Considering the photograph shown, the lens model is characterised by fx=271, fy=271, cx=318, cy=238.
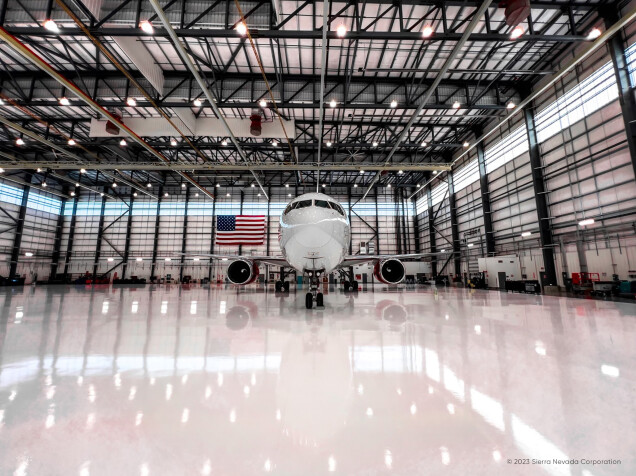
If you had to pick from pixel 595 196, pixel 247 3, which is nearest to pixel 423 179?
pixel 595 196

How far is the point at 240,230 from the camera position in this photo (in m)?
28.6

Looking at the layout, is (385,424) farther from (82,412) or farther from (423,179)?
(423,179)

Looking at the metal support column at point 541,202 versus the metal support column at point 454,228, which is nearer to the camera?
the metal support column at point 541,202

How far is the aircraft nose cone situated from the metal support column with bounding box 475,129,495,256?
779 inches

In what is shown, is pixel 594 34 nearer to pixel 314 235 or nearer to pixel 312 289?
A: pixel 314 235

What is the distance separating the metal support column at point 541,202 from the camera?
53.6ft

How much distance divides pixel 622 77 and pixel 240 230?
28.3 metres

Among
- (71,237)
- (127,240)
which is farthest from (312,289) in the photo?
(71,237)

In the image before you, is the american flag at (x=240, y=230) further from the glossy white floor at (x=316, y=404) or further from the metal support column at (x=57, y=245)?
the glossy white floor at (x=316, y=404)

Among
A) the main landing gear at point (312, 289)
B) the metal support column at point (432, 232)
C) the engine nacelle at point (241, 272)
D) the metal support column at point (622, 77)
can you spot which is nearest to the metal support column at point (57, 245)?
the engine nacelle at point (241, 272)

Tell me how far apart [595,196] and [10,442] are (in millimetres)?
21259

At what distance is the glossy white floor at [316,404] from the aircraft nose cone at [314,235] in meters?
2.66

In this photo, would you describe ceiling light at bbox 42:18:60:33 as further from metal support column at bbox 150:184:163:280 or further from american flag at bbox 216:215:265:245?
metal support column at bbox 150:184:163:280

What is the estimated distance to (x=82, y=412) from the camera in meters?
1.99
